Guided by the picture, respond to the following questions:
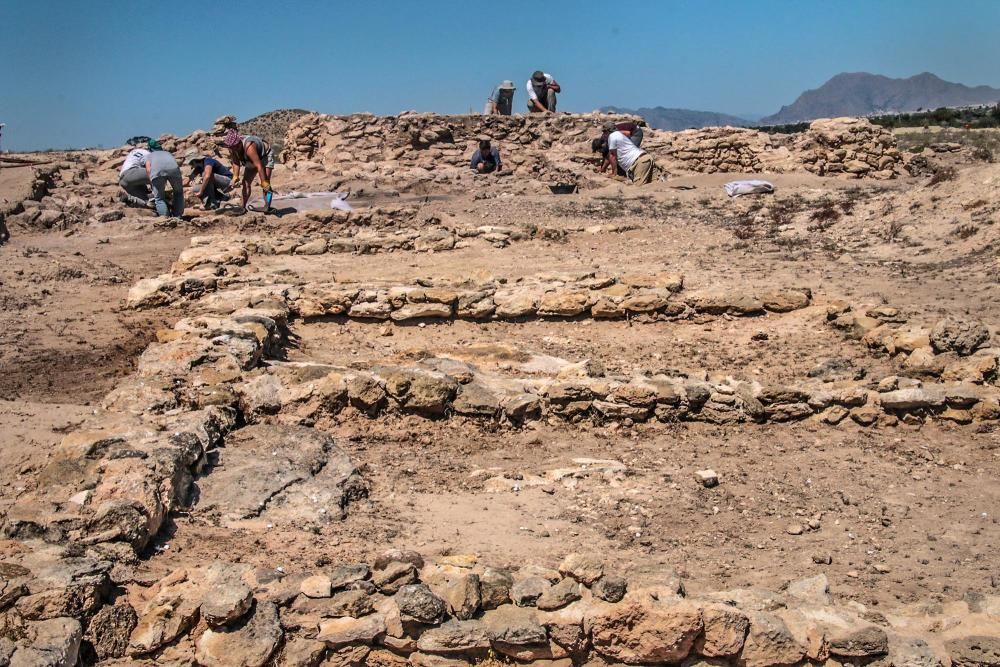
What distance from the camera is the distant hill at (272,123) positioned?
3466 centimetres

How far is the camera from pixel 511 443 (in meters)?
5.61

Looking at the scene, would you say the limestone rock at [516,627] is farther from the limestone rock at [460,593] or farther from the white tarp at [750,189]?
the white tarp at [750,189]

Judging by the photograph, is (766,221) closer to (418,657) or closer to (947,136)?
(418,657)

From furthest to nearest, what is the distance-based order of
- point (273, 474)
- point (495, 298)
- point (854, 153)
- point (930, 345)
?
1. point (854, 153)
2. point (495, 298)
3. point (930, 345)
4. point (273, 474)

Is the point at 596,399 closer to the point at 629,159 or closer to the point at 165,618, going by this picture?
the point at 165,618

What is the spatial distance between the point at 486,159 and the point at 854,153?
691 cm

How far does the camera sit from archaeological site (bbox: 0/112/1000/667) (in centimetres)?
323

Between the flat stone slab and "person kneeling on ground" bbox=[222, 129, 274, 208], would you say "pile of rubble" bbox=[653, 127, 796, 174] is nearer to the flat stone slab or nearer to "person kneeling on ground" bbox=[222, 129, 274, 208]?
"person kneeling on ground" bbox=[222, 129, 274, 208]

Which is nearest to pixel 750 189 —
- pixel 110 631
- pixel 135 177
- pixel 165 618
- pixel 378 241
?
pixel 378 241

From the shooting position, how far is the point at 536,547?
421cm

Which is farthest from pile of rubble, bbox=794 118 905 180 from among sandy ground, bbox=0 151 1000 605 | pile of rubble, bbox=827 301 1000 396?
pile of rubble, bbox=827 301 1000 396

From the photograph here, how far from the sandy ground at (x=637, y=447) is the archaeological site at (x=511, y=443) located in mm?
25

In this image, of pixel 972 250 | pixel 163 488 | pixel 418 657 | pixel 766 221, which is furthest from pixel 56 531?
pixel 766 221

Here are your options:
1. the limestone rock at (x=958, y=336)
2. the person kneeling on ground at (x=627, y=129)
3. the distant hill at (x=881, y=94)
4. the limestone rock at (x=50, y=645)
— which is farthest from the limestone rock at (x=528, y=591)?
the distant hill at (x=881, y=94)
